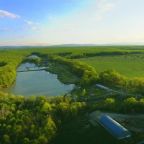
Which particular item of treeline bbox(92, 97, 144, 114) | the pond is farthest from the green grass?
treeline bbox(92, 97, 144, 114)

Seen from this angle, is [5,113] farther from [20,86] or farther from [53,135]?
[20,86]

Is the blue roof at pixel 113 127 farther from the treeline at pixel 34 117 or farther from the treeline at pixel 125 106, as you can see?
the treeline at pixel 34 117

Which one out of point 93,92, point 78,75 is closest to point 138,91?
point 93,92

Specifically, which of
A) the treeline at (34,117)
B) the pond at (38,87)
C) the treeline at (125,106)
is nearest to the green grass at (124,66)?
the pond at (38,87)

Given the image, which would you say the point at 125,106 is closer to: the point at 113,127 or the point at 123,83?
the point at 113,127

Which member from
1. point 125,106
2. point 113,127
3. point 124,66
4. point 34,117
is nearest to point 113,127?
point 113,127
